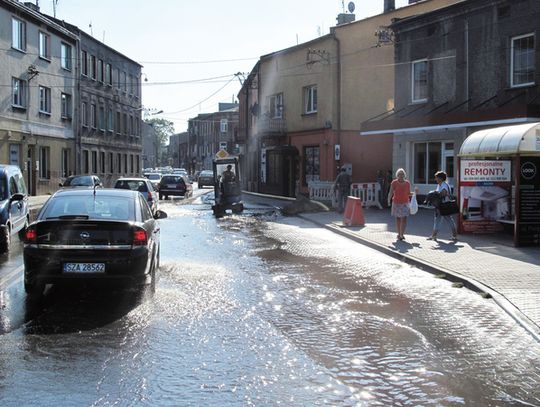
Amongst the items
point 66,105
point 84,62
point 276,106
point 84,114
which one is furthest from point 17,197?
point 84,62

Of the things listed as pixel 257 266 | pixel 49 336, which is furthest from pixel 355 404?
pixel 257 266

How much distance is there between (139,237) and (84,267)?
767mm

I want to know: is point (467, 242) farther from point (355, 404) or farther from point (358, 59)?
point (358, 59)

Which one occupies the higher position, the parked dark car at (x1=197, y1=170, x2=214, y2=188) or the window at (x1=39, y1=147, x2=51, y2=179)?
the window at (x1=39, y1=147, x2=51, y2=179)

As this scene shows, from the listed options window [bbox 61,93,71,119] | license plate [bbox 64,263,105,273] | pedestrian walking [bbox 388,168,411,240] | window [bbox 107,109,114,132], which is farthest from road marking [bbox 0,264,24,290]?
window [bbox 107,109,114,132]

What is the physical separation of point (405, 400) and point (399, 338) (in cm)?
183

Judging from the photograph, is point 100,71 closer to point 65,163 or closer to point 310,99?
point 65,163

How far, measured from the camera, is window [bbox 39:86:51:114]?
35.6 meters

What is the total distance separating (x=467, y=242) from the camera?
46.5 ft

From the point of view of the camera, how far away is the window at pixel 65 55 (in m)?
38.6

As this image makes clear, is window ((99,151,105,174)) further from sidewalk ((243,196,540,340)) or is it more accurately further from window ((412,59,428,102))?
sidewalk ((243,196,540,340))

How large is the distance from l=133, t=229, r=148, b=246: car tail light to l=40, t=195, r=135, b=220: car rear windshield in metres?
0.34

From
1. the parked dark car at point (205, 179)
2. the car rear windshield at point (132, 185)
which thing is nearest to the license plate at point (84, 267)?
the car rear windshield at point (132, 185)

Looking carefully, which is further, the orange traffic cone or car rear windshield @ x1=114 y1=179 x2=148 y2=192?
car rear windshield @ x1=114 y1=179 x2=148 y2=192
